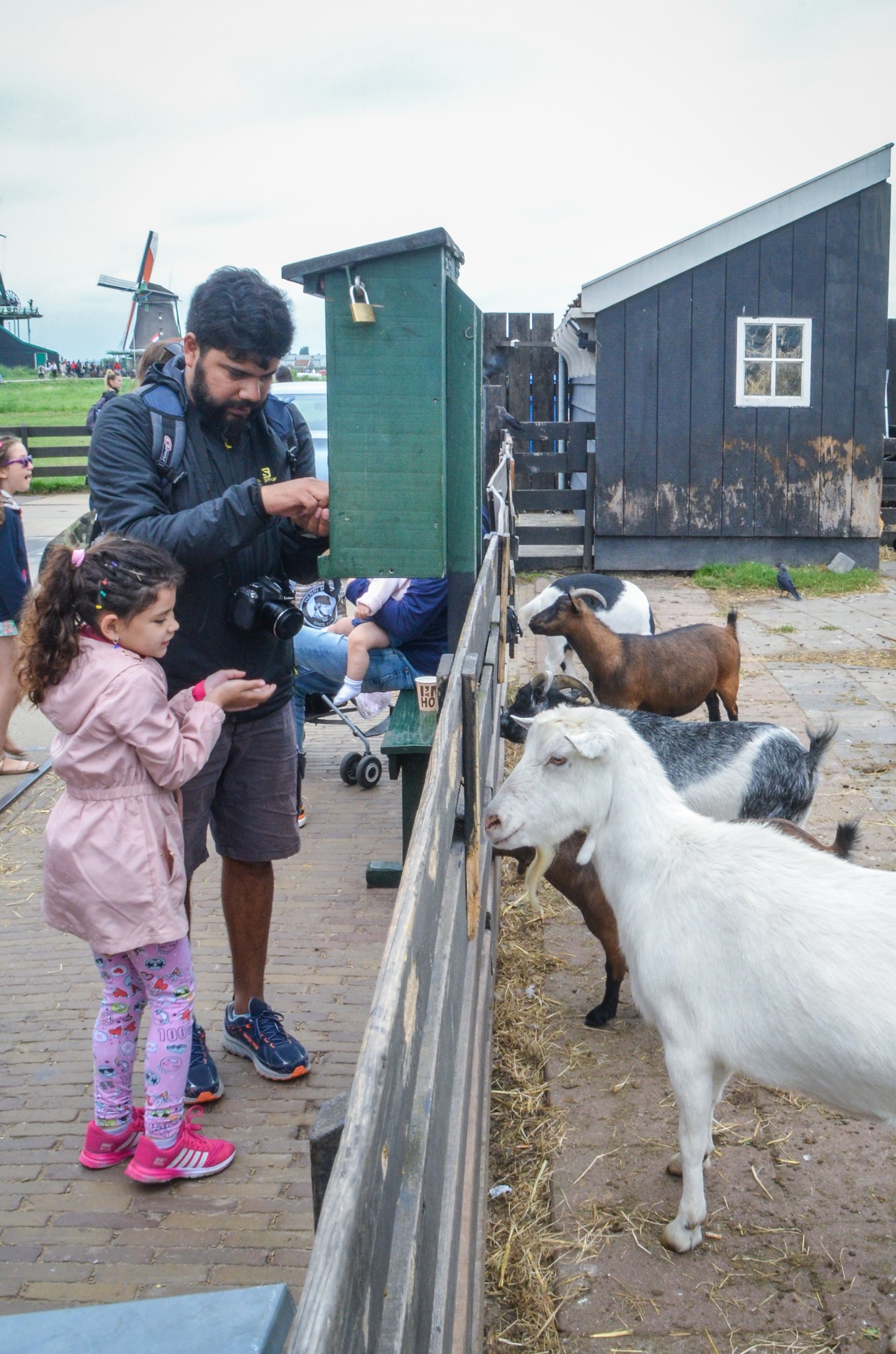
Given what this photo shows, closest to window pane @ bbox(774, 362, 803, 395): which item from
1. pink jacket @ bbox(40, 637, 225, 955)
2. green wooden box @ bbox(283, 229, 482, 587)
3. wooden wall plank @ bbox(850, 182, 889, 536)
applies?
wooden wall plank @ bbox(850, 182, 889, 536)

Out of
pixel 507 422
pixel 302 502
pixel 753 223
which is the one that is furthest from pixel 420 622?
pixel 753 223

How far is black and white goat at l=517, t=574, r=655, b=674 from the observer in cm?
738

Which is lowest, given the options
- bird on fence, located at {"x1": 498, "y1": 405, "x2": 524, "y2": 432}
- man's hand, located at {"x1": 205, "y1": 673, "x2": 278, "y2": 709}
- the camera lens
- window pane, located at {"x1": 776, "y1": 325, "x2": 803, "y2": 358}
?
man's hand, located at {"x1": 205, "y1": 673, "x2": 278, "y2": 709}

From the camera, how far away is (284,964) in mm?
4297

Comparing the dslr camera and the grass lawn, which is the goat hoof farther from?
the grass lawn

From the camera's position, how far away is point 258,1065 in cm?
348

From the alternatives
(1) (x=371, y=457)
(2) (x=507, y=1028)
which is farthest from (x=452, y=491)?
(2) (x=507, y=1028)

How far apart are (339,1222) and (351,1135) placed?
12 cm

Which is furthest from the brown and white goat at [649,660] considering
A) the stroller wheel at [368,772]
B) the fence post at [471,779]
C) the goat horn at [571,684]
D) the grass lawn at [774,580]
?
the grass lawn at [774,580]

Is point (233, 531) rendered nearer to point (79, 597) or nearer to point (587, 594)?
point (79, 597)

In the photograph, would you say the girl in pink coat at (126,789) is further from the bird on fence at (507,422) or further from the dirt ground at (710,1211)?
the bird on fence at (507,422)

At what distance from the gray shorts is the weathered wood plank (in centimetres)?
1021

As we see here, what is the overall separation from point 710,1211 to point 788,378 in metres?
10.7

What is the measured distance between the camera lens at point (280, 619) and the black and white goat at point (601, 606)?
165 inches
